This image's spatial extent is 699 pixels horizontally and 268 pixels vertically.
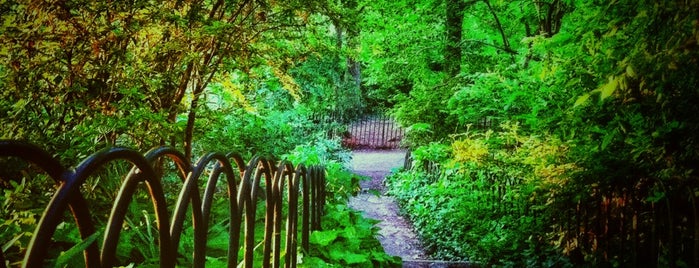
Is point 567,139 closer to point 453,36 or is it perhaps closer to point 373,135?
point 453,36

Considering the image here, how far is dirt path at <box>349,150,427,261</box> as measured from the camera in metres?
6.49

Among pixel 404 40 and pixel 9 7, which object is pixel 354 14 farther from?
pixel 404 40

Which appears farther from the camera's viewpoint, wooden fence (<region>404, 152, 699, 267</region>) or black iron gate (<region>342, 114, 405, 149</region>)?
black iron gate (<region>342, 114, 405, 149</region>)

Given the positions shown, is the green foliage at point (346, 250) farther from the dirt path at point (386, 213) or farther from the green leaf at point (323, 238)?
the dirt path at point (386, 213)

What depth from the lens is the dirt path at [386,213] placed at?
6.49 metres

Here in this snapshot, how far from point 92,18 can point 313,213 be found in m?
2.00

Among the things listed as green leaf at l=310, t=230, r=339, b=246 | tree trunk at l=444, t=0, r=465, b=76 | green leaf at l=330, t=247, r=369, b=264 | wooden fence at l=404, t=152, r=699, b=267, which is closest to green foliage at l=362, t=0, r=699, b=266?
wooden fence at l=404, t=152, r=699, b=267

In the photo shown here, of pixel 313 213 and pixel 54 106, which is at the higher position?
pixel 54 106

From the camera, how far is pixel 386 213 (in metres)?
8.45

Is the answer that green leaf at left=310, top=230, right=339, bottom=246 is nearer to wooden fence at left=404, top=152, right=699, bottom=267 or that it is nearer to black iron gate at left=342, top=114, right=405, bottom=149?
wooden fence at left=404, top=152, right=699, bottom=267

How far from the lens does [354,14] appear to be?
4.01 metres

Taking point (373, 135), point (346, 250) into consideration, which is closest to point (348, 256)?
point (346, 250)

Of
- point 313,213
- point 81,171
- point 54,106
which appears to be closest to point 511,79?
point 313,213

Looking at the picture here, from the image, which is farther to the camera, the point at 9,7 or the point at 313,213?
the point at 313,213
